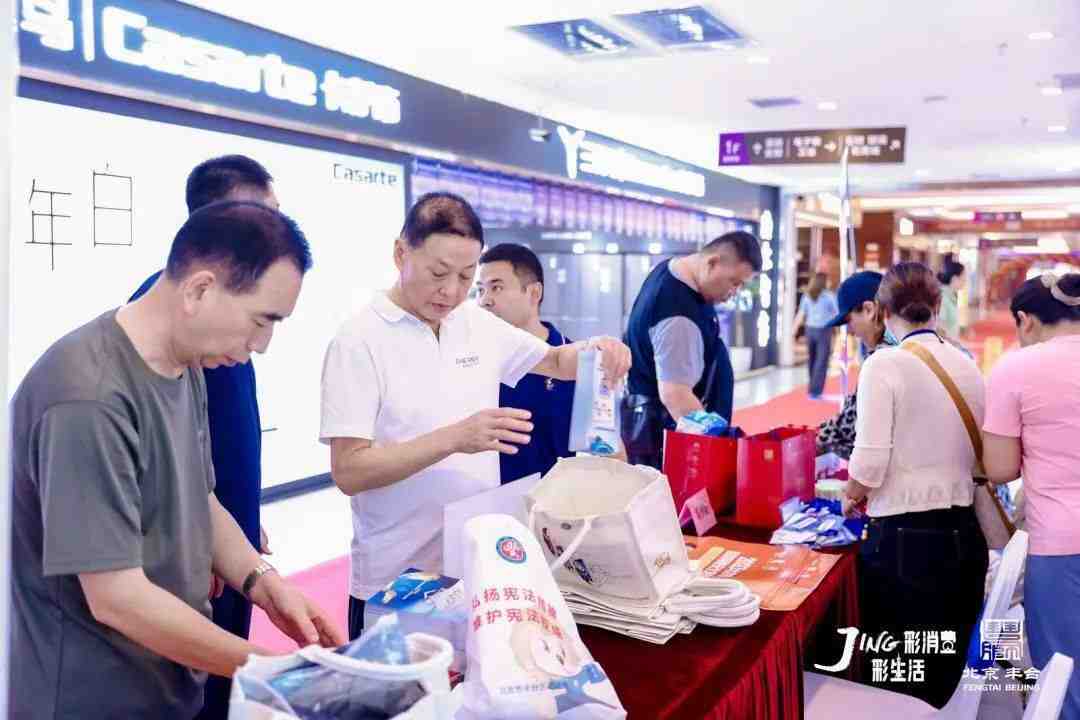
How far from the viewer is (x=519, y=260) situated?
3.15m

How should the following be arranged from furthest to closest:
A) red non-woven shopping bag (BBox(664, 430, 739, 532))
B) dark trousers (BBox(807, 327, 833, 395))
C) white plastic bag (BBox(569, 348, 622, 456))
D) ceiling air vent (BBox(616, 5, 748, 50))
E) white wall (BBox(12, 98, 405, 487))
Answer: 1. dark trousers (BBox(807, 327, 833, 395))
2. ceiling air vent (BBox(616, 5, 748, 50))
3. white wall (BBox(12, 98, 405, 487))
4. red non-woven shopping bag (BBox(664, 430, 739, 532))
5. white plastic bag (BBox(569, 348, 622, 456))

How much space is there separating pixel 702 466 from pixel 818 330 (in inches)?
338

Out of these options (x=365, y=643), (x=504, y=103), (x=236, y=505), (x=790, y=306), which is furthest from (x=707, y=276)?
(x=790, y=306)

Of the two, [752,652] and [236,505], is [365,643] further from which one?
[236,505]

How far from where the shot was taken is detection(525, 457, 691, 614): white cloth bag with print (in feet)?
5.39

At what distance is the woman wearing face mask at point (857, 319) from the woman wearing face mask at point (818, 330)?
25.6 ft

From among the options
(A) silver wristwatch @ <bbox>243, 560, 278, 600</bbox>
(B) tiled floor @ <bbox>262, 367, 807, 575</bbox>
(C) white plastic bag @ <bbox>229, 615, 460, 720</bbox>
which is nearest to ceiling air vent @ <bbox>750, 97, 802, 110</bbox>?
(B) tiled floor @ <bbox>262, 367, 807, 575</bbox>

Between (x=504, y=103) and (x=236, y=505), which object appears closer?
(x=236, y=505)

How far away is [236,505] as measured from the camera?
83.7 inches

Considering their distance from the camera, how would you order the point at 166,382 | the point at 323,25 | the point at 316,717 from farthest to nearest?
the point at 323,25 < the point at 166,382 < the point at 316,717

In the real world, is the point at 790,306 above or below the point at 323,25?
below

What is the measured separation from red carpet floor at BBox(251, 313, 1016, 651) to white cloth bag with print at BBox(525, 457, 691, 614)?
1.77 feet

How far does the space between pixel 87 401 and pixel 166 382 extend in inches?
5.8

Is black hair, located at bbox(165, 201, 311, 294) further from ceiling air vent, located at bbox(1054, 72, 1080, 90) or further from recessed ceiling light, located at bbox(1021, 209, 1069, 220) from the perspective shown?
recessed ceiling light, located at bbox(1021, 209, 1069, 220)
